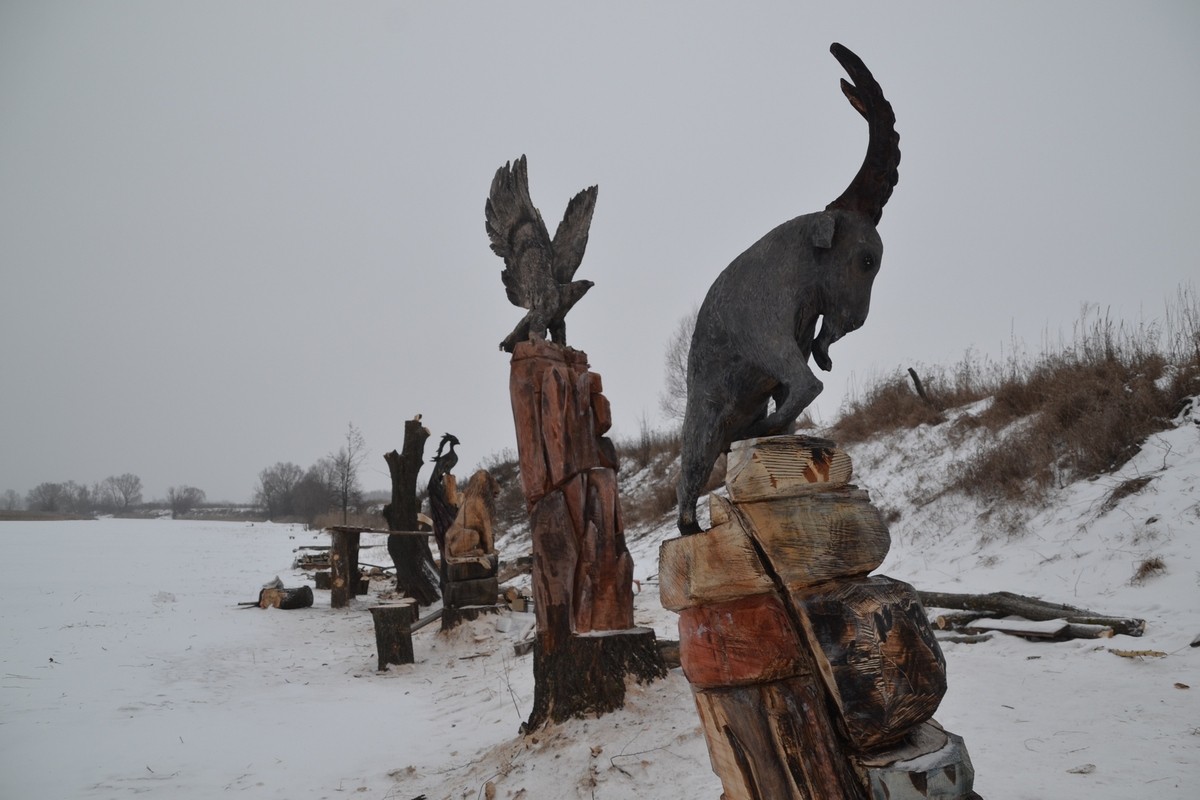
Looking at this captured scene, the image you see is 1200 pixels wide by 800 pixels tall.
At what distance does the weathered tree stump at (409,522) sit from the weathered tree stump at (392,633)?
12.8 feet

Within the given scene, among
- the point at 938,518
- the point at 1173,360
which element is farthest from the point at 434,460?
the point at 1173,360

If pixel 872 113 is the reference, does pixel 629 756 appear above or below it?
below

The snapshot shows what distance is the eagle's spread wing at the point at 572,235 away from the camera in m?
5.18

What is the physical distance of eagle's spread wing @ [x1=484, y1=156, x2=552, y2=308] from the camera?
5.00 m

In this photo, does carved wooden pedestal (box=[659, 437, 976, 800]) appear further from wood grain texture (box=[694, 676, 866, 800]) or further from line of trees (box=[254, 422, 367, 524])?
line of trees (box=[254, 422, 367, 524])

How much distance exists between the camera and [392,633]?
23.8ft

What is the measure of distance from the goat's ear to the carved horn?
106 mm

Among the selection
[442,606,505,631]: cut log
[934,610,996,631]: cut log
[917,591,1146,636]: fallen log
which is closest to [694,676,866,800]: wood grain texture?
[917,591,1146,636]: fallen log

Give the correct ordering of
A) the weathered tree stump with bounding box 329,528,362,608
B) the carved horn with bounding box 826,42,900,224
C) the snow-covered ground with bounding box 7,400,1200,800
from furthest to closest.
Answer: the weathered tree stump with bounding box 329,528,362,608, the snow-covered ground with bounding box 7,400,1200,800, the carved horn with bounding box 826,42,900,224

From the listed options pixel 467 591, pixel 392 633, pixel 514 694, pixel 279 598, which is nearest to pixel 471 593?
pixel 467 591

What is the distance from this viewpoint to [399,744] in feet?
15.8

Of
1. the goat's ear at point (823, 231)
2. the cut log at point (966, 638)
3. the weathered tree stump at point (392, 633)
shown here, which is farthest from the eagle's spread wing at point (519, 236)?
the cut log at point (966, 638)

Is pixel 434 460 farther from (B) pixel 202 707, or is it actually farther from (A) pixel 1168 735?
(A) pixel 1168 735

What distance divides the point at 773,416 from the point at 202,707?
224 inches
